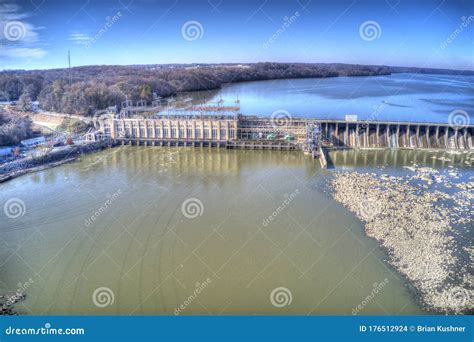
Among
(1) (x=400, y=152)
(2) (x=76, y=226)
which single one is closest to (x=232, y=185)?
(2) (x=76, y=226)

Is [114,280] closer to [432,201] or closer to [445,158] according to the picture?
[432,201]

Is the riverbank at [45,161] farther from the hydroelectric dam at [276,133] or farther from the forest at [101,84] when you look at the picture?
the forest at [101,84]

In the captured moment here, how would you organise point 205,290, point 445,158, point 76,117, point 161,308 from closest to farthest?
point 161,308
point 205,290
point 445,158
point 76,117

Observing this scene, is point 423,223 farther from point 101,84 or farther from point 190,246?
point 101,84

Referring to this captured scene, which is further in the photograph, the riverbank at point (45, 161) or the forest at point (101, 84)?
the forest at point (101, 84)

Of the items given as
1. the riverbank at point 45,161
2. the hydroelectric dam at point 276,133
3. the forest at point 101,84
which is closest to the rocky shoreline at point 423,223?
the hydroelectric dam at point 276,133

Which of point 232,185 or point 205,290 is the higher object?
point 232,185
